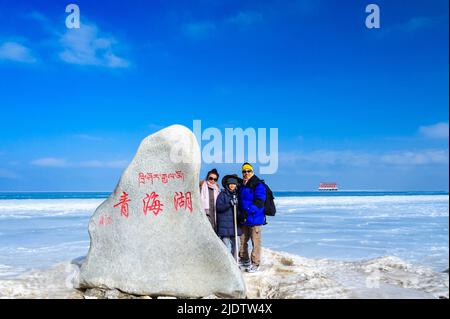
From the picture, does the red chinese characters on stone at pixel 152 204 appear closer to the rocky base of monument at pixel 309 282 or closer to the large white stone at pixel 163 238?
the large white stone at pixel 163 238

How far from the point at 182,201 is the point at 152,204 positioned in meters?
0.38

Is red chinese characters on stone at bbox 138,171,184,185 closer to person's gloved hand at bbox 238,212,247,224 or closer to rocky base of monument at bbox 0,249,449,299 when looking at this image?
person's gloved hand at bbox 238,212,247,224

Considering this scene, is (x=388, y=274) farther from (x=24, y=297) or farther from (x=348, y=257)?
(x=24, y=297)

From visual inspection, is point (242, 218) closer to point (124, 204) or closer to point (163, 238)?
point (163, 238)

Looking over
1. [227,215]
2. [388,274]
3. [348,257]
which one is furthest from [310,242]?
[227,215]

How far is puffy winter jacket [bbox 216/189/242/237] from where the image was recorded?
549cm

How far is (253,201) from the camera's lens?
555 cm

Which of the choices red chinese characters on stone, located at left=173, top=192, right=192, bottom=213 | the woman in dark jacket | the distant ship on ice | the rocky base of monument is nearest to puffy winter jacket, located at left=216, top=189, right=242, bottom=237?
the woman in dark jacket

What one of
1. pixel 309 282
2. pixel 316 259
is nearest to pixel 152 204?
pixel 309 282

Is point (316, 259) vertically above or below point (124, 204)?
below

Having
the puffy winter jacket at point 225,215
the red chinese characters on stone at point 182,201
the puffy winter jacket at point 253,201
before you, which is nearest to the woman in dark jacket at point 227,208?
the puffy winter jacket at point 225,215
